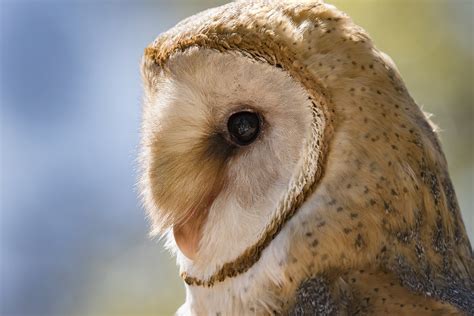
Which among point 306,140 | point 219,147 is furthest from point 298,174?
point 219,147

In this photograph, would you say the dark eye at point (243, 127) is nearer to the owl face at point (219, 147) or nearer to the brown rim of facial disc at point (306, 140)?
the owl face at point (219, 147)

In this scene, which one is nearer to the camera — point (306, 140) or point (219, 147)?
point (306, 140)

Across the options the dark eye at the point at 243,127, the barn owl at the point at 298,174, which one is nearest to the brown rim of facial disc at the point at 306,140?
the barn owl at the point at 298,174

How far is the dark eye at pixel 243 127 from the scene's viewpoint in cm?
208

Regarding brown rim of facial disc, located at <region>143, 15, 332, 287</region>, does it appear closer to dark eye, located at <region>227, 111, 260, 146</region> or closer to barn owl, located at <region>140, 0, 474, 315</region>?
barn owl, located at <region>140, 0, 474, 315</region>

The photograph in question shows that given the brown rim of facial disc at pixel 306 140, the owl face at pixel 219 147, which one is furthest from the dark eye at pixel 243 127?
the brown rim of facial disc at pixel 306 140

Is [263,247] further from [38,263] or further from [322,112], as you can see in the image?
[38,263]

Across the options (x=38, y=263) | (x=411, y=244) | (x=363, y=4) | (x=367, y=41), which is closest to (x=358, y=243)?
(x=411, y=244)

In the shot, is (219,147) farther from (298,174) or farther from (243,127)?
(298,174)

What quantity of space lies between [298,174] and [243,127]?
0.17 m

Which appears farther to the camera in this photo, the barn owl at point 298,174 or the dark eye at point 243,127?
the dark eye at point 243,127

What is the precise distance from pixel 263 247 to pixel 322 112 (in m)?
0.30

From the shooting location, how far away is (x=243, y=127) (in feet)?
6.84

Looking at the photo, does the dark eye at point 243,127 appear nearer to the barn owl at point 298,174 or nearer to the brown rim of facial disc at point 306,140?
the barn owl at point 298,174
